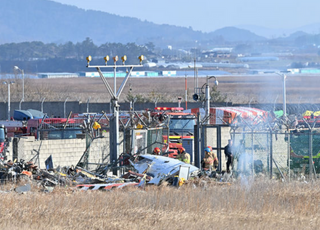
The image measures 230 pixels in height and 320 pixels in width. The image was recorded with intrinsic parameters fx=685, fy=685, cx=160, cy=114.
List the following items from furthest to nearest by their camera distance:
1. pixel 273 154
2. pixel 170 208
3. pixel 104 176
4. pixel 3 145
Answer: pixel 3 145, pixel 273 154, pixel 104 176, pixel 170 208

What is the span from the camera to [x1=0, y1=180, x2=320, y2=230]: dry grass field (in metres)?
12.2

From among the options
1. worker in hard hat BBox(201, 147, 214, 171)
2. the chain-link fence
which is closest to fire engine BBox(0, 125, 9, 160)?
worker in hard hat BBox(201, 147, 214, 171)

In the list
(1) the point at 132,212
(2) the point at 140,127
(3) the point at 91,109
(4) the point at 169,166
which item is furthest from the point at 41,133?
(3) the point at 91,109

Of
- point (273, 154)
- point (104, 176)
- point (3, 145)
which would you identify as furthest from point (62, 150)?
point (273, 154)

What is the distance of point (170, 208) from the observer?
44.9 ft

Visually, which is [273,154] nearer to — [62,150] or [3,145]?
[62,150]

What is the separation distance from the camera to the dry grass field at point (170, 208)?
481 inches

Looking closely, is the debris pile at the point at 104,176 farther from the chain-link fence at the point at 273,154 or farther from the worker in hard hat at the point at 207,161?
the chain-link fence at the point at 273,154

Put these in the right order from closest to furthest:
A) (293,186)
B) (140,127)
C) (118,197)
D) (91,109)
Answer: (118,197)
(293,186)
(140,127)
(91,109)

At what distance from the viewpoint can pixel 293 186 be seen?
16.4 meters

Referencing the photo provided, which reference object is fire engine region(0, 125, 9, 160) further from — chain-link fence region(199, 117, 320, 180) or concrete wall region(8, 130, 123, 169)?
chain-link fence region(199, 117, 320, 180)

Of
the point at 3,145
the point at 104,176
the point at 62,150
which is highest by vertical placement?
the point at 3,145

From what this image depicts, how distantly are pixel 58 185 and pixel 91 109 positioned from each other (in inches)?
1297

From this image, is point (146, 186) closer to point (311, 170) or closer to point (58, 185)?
point (58, 185)
